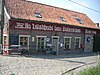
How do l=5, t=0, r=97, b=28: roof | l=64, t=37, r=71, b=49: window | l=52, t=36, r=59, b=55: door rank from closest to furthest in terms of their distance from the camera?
l=5, t=0, r=97, b=28: roof
l=52, t=36, r=59, b=55: door
l=64, t=37, r=71, b=49: window

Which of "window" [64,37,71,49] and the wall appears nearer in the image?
the wall

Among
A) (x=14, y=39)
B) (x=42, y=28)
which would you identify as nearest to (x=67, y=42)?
(x=42, y=28)

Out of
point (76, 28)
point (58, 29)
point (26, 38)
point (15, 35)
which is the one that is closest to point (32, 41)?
point (26, 38)

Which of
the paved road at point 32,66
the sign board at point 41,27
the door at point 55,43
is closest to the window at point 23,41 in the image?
the sign board at point 41,27

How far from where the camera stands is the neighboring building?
2173cm

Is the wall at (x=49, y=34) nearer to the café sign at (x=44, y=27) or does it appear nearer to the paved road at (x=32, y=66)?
the café sign at (x=44, y=27)

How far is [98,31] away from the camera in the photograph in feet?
118

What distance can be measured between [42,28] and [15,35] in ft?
12.3

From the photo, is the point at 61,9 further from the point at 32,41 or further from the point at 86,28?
the point at 32,41

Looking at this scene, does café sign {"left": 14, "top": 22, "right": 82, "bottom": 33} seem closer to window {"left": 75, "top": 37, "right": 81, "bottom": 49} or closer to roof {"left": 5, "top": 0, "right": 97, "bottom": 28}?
roof {"left": 5, "top": 0, "right": 97, "bottom": 28}

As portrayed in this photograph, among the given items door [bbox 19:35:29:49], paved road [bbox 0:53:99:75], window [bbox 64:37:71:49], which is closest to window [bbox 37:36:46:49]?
door [bbox 19:35:29:49]

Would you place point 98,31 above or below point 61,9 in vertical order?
below

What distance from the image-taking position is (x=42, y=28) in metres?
24.2

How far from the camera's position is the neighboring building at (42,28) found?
21.7 meters
